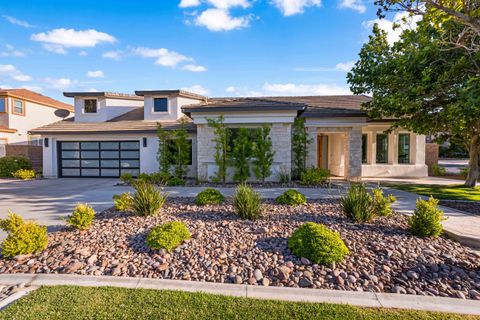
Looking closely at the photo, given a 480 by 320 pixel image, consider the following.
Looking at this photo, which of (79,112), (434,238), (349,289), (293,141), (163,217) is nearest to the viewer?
(349,289)

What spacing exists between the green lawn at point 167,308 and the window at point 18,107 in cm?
2554

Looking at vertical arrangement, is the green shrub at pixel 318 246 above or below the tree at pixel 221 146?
below

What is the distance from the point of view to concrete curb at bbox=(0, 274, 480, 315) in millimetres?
3152

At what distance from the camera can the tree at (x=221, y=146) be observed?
12336 millimetres

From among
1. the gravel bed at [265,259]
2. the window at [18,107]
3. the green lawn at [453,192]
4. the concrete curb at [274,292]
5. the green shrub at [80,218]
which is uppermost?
the window at [18,107]

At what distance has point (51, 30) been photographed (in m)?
11.8

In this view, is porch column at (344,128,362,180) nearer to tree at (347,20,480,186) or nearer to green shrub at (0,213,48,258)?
tree at (347,20,480,186)

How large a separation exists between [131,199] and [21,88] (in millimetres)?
28204

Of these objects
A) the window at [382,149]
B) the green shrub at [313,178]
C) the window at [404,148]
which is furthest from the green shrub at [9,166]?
the window at [404,148]

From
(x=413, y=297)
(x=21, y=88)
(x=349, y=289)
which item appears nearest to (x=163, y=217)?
(x=349, y=289)

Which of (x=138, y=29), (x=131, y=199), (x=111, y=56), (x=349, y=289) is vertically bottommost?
(x=349, y=289)

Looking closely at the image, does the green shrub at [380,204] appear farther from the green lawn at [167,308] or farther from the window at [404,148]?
the window at [404,148]

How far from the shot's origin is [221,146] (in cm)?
1249

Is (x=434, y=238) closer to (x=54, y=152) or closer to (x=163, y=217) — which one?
(x=163, y=217)
